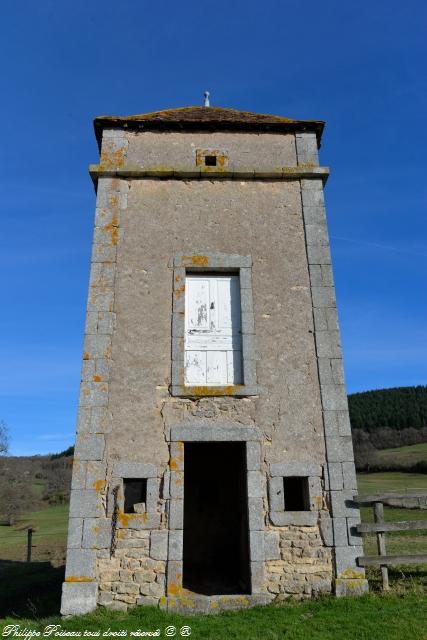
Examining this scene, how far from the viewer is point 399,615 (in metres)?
4.96

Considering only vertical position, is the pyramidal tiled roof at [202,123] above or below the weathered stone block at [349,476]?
above

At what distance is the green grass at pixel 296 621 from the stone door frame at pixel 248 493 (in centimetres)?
42

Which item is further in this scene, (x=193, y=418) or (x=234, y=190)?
(x=234, y=190)

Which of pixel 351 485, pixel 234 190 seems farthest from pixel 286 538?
pixel 234 190

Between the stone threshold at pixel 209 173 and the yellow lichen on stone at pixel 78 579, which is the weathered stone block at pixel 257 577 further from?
the stone threshold at pixel 209 173

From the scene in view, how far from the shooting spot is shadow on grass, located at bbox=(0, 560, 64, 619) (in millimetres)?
6469

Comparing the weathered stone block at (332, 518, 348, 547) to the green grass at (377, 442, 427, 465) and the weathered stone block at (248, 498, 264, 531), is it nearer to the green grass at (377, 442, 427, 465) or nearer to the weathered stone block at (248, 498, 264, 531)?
the weathered stone block at (248, 498, 264, 531)

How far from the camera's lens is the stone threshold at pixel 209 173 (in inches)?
306

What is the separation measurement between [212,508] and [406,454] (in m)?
32.0

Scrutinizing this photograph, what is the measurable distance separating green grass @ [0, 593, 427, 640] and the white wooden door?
2.86 m

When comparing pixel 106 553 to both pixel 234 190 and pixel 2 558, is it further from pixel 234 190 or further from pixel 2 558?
pixel 2 558

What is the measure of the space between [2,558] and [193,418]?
9.93m

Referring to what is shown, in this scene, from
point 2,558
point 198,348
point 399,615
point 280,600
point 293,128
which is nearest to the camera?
point 399,615

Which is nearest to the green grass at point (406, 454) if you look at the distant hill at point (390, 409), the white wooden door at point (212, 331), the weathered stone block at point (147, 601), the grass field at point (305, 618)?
the distant hill at point (390, 409)
